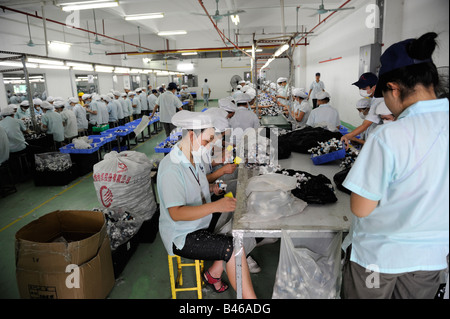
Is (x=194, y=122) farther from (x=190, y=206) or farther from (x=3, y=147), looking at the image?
(x=3, y=147)

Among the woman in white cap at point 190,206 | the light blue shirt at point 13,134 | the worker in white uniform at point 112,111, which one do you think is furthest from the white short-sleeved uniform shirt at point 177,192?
the worker in white uniform at point 112,111

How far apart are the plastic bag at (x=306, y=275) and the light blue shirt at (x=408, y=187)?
0.52 meters

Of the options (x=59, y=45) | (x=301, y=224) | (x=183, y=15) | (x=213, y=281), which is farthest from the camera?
(x=59, y=45)

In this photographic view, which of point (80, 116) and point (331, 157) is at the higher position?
point (80, 116)

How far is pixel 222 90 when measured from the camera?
2194 cm

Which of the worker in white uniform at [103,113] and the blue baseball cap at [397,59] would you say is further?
the worker in white uniform at [103,113]

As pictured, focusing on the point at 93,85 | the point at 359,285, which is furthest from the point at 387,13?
the point at 93,85

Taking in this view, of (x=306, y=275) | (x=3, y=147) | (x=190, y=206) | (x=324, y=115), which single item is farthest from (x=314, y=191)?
(x=3, y=147)

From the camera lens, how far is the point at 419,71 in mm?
1086

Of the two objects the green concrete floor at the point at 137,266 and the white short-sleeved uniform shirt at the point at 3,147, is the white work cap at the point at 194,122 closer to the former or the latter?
the green concrete floor at the point at 137,266

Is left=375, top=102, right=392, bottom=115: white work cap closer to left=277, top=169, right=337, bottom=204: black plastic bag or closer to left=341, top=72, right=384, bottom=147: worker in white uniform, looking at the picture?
left=341, top=72, right=384, bottom=147: worker in white uniform

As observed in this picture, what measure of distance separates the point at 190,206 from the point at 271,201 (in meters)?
0.53

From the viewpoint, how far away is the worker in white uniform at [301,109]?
557cm
